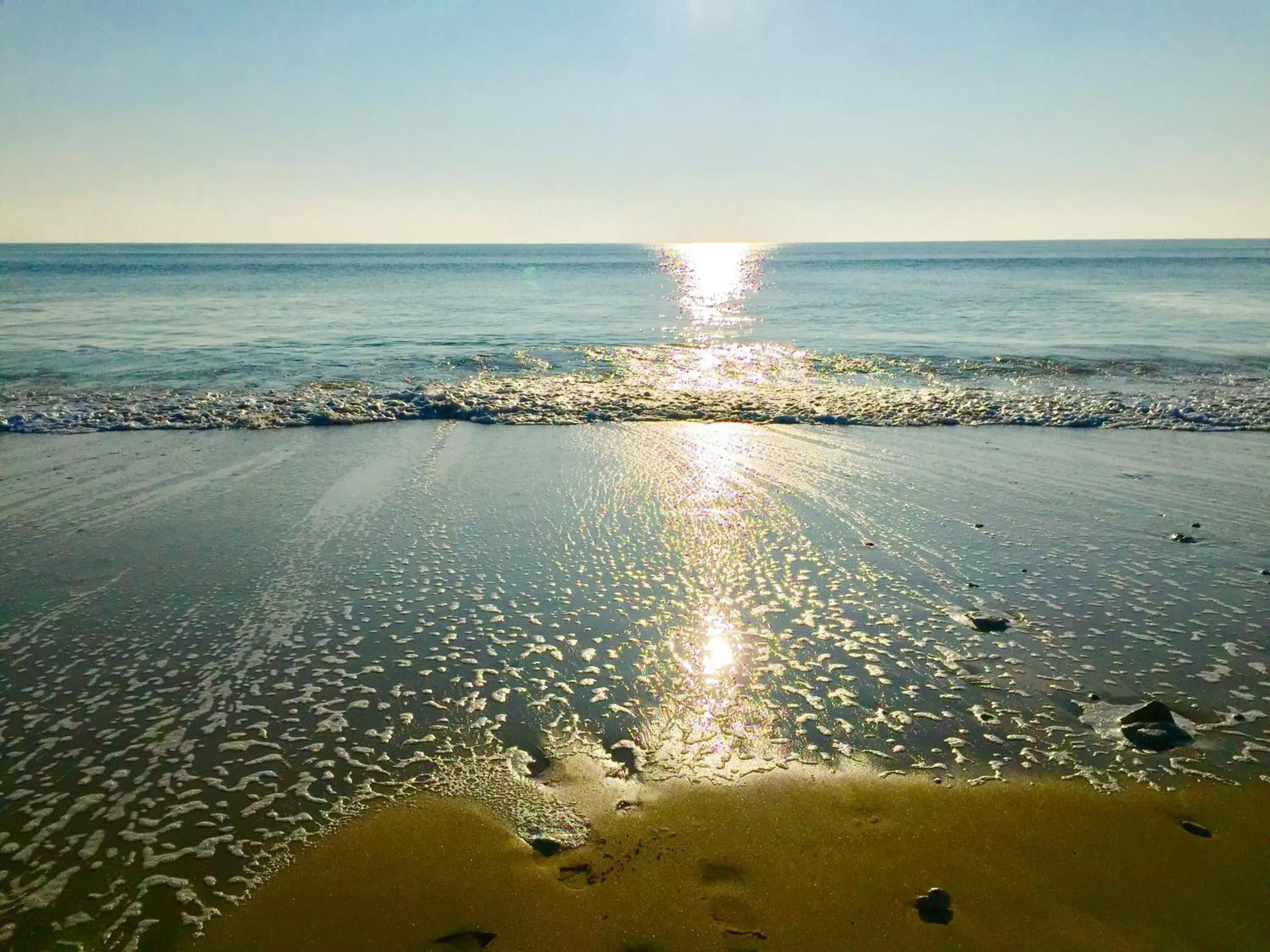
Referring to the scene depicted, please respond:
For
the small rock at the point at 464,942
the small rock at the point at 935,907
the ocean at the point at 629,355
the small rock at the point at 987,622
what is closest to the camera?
the small rock at the point at 464,942

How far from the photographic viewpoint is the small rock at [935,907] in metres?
2.92

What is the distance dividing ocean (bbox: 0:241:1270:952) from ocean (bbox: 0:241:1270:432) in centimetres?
67

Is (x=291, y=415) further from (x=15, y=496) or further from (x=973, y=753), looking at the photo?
(x=973, y=753)

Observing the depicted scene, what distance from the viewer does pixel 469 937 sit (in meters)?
2.84

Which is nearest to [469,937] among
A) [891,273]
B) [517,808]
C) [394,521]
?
[517,808]

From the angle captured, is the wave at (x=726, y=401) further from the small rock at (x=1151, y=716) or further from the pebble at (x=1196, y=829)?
the pebble at (x=1196, y=829)

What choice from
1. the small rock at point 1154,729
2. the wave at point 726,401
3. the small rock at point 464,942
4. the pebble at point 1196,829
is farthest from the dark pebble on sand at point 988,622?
the wave at point 726,401

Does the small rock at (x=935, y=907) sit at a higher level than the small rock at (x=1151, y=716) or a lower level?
lower

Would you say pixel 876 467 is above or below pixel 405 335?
below

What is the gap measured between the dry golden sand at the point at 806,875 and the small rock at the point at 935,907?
35mm

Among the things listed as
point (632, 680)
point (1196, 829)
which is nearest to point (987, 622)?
point (1196, 829)

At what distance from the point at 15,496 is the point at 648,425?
333 inches

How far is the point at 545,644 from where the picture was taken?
5.01 meters

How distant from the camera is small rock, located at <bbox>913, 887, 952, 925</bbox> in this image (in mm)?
2916
